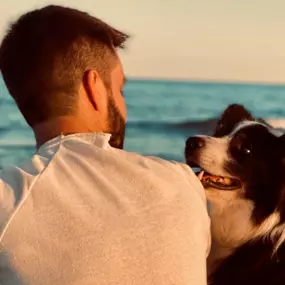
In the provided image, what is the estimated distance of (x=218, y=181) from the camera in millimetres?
3137

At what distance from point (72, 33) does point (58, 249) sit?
68cm

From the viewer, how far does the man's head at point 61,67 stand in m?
2.03

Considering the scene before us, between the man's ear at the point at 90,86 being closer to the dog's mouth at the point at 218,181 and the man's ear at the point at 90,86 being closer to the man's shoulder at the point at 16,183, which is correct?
the man's shoulder at the point at 16,183

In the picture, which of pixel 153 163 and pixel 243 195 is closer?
pixel 153 163

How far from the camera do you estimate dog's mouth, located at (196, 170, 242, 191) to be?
311 cm

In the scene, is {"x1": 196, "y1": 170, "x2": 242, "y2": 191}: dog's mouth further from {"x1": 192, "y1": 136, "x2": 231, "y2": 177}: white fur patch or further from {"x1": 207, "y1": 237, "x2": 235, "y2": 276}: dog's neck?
{"x1": 207, "y1": 237, "x2": 235, "y2": 276}: dog's neck

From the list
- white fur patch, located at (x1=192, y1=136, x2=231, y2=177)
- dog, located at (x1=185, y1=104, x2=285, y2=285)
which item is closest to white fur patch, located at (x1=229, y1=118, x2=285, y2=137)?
dog, located at (x1=185, y1=104, x2=285, y2=285)

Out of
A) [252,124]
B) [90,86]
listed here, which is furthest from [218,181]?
[90,86]

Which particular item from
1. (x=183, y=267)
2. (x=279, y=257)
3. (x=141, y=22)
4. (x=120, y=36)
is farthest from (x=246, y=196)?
(x=141, y=22)

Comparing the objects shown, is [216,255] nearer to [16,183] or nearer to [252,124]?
[252,124]

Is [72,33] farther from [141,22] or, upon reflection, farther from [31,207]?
[141,22]

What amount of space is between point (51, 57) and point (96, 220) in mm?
564

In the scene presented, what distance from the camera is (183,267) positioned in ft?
5.89

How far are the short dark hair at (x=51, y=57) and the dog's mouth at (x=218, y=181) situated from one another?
110 cm
